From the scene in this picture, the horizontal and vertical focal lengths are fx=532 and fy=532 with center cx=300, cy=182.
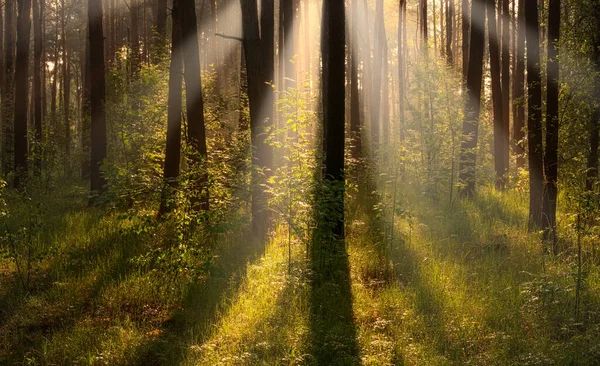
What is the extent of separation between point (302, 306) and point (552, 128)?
19.7ft

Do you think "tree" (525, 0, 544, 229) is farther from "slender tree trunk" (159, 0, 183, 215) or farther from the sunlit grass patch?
"slender tree trunk" (159, 0, 183, 215)

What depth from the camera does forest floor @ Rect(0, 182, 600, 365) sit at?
17.6 feet

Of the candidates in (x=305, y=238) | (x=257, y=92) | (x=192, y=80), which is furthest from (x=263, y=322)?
(x=192, y=80)

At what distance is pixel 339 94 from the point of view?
384 inches

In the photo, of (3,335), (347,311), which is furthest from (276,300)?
(3,335)

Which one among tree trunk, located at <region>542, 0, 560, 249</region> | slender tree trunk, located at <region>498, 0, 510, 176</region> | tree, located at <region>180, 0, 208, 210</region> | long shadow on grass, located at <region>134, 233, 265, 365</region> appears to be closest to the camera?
long shadow on grass, located at <region>134, 233, 265, 365</region>

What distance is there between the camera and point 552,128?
9.67m

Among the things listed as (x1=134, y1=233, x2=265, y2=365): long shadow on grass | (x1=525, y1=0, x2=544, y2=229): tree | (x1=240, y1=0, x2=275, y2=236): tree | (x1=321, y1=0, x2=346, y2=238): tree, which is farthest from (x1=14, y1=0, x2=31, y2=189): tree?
(x1=525, y1=0, x2=544, y2=229): tree

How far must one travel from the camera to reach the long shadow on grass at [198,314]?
545 centimetres

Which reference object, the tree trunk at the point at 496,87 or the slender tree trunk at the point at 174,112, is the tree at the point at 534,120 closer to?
the tree trunk at the point at 496,87

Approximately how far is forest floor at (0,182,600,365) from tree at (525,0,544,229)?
95cm

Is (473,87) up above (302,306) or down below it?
above

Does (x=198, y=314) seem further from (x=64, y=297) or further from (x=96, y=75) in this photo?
(x=96, y=75)

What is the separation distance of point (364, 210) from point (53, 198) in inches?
362
